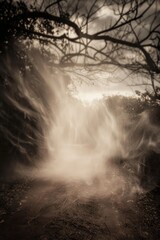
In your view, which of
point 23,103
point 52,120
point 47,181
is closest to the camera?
point 47,181

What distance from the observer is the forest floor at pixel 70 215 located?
15.5 ft

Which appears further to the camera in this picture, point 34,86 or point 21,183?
point 34,86

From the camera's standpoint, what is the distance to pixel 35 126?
10094 millimetres

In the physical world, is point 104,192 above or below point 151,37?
below

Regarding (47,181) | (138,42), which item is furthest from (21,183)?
(138,42)

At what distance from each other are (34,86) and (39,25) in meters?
4.68

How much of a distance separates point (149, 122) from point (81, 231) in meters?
6.57

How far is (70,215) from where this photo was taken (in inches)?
219

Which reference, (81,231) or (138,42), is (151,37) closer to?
(138,42)

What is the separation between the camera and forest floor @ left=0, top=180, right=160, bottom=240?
4719 mm

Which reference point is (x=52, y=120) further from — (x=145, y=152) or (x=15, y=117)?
(x=145, y=152)

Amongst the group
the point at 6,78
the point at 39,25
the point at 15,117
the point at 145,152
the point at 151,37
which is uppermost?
the point at 39,25

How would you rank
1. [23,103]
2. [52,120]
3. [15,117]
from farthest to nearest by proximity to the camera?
[52,120], [23,103], [15,117]

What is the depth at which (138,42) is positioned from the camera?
4898mm
